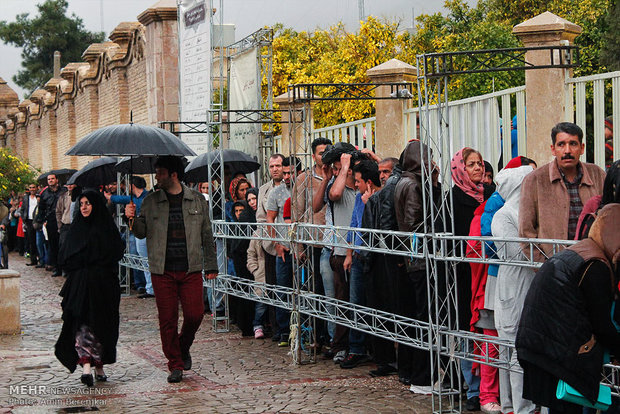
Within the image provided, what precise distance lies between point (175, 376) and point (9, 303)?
4292 millimetres

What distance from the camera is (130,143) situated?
9.15m

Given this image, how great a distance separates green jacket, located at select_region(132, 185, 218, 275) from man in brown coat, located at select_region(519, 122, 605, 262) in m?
3.51

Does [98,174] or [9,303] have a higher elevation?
[98,174]

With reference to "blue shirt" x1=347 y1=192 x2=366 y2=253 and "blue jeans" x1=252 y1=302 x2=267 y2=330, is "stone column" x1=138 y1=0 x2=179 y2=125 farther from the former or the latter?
"blue shirt" x1=347 y1=192 x2=366 y2=253

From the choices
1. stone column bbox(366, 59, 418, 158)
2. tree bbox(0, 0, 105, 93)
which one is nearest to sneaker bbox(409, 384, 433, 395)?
stone column bbox(366, 59, 418, 158)

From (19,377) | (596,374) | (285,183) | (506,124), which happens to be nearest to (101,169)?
(285,183)

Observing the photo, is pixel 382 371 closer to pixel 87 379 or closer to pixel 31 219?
pixel 87 379

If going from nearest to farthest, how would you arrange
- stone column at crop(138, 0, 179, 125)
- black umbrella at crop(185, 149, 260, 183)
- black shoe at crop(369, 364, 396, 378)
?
1. black shoe at crop(369, 364, 396, 378)
2. black umbrella at crop(185, 149, 260, 183)
3. stone column at crop(138, 0, 179, 125)

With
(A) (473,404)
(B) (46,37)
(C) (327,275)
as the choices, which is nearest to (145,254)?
(C) (327,275)

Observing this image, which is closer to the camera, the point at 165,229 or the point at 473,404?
the point at 473,404

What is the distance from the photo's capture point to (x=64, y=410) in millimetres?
7852

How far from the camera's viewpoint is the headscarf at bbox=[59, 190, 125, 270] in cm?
902

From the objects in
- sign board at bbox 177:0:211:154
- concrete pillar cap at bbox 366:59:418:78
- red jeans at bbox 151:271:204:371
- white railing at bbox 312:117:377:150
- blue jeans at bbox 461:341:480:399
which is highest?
sign board at bbox 177:0:211:154

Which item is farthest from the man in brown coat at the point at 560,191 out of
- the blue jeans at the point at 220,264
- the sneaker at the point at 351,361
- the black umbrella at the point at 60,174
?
the black umbrella at the point at 60,174
